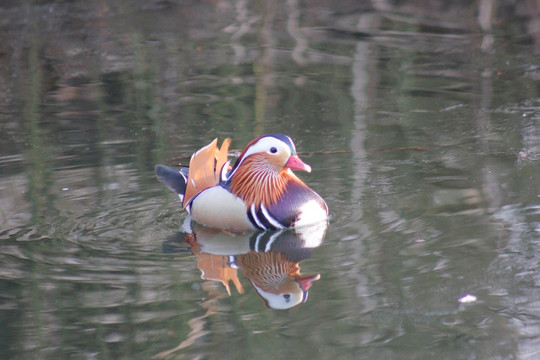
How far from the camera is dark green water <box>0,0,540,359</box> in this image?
4488mm

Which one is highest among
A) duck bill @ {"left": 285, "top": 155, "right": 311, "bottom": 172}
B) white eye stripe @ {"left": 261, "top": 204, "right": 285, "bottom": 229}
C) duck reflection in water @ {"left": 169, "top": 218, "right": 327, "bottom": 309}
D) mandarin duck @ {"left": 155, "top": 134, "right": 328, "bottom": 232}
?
duck bill @ {"left": 285, "top": 155, "right": 311, "bottom": 172}

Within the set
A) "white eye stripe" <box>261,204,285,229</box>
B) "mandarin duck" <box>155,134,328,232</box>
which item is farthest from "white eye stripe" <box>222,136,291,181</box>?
"white eye stripe" <box>261,204,285,229</box>

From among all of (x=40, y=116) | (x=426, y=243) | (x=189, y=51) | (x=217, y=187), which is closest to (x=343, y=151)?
(x=217, y=187)

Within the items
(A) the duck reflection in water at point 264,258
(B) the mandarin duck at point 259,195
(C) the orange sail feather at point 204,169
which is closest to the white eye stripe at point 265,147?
(B) the mandarin duck at point 259,195

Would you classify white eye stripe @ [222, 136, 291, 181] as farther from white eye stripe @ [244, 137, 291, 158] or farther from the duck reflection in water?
the duck reflection in water

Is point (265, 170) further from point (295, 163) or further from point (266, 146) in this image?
point (295, 163)

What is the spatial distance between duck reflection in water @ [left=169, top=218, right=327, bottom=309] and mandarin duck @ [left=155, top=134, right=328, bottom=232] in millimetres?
78

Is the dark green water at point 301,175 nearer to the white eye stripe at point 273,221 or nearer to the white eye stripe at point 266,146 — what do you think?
the white eye stripe at point 273,221

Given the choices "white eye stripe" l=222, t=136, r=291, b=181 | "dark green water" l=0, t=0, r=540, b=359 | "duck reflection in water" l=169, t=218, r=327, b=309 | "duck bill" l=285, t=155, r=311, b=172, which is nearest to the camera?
"dark green water" l=0, t=0, r=540, b=359

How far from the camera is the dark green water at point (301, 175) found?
449cm

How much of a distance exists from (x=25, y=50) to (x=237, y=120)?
4.49 m

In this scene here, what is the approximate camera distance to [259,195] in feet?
20.5

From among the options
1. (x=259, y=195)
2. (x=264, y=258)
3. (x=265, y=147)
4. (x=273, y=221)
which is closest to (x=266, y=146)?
(x=265, y=147)

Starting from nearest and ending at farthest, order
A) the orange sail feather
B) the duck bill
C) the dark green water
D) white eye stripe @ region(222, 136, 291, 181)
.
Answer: the dark green water → the duck bill → white eye stripe @ region(222, 136, 291, 181) → the orange sail feather
